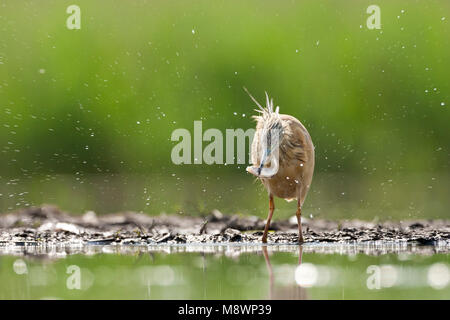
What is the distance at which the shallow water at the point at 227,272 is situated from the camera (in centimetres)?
517

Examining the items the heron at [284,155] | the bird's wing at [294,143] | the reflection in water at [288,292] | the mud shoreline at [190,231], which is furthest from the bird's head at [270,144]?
the reflection in water at [288,292]

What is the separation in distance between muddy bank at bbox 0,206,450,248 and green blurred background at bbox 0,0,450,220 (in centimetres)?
135

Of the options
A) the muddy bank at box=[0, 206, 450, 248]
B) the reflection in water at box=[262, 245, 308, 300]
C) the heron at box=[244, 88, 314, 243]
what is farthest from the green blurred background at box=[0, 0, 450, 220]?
the reflection in water at box=[262, 245, 308, 300]

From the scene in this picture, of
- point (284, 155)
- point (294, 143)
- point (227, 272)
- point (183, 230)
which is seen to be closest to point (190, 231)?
point (183, 230)

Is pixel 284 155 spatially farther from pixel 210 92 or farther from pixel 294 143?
pixel 210 92

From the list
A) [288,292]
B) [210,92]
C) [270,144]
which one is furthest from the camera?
[210,92]

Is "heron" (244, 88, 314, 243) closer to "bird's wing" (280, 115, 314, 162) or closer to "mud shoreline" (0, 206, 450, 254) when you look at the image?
"bird's wing" (280, 115, 314, 162)

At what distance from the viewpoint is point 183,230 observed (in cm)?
906

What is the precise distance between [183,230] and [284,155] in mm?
Answer: 1371

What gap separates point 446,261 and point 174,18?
775 centimetres

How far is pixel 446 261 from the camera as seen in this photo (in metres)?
6.61

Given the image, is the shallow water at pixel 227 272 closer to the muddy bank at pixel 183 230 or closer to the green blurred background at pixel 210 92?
the muddy bank at pixel 183 230

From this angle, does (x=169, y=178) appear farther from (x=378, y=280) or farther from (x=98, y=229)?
(x=378, y=280)

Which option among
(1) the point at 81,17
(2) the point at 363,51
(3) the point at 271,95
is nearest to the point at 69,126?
(1) the point at 81,17
